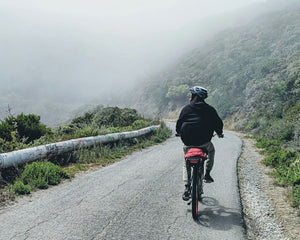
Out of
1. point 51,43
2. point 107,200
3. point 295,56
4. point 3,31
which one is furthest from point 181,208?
point 3,31

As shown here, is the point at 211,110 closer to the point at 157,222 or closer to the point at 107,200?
the point at 157,222

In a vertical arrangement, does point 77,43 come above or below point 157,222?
above

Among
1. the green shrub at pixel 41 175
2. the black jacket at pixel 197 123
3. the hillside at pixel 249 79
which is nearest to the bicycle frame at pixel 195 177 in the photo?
the black jacket at pixel 197 123

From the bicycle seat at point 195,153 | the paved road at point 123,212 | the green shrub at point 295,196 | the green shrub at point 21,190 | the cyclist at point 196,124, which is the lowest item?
the green shrub at point 295,196

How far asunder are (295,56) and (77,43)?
117691 millimetres

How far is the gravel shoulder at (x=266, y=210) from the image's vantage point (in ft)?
14.6

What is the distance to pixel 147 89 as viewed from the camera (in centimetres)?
6569

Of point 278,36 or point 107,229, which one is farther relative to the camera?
point 278,36

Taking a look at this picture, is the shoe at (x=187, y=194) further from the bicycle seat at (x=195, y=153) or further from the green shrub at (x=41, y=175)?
the green shrub at (x=41, y=175)

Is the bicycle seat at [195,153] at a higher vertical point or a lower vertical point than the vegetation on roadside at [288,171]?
higher

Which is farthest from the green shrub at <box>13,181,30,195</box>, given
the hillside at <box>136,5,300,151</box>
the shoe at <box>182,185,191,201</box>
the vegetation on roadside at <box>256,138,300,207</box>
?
the hillside at <box>136,5,300,151</box>

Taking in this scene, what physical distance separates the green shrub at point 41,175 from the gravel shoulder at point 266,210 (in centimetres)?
447

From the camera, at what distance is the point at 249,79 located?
39.2 meters

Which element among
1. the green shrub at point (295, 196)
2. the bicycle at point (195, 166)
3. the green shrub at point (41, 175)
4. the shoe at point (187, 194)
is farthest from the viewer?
the green shrub at point (41, 175)
